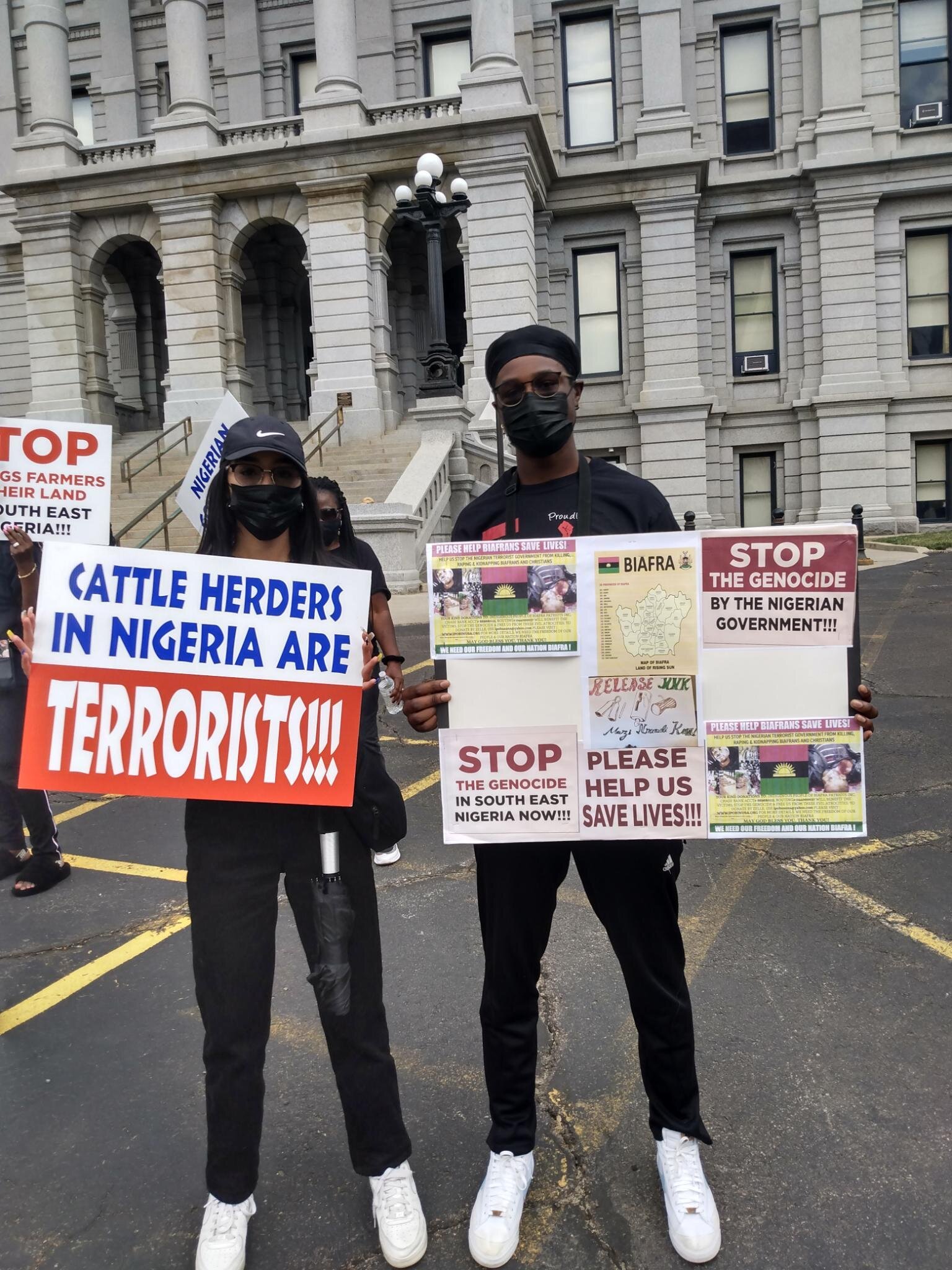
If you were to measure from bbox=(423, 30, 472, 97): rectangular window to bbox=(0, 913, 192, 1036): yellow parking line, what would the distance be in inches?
1020

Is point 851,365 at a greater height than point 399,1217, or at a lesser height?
greater

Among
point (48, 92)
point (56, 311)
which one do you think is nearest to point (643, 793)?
point (56, 311)

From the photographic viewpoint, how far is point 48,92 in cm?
2325

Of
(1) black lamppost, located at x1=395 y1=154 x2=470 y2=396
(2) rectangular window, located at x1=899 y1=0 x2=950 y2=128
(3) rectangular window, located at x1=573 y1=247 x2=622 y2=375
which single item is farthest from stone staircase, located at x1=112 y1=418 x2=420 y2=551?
(2) rectangular window, located at x1=899 y1=0 x2=950 y2=128

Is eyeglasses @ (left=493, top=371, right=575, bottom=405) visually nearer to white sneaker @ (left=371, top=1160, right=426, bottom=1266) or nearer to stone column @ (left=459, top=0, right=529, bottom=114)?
white sneaker @ (left=371, top=1160, right=426, bottom=1266)

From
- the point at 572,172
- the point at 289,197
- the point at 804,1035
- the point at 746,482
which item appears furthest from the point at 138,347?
the point at 804,1035

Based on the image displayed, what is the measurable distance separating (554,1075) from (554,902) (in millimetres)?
917

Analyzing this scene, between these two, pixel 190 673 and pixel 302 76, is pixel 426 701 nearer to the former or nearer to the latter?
pixel 190 673

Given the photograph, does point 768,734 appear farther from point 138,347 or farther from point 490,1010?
Answer: point 138,347

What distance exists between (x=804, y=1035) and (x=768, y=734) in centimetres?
144

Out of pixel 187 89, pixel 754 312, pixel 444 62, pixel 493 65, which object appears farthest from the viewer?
pixel 444 62

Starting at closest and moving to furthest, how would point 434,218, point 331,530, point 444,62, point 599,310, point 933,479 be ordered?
point 331,530, point 434,218, point 933,479, point 599,310, point 444,62

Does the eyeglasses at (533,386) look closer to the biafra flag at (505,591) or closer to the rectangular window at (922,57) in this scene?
the biafra flag at (505,591)

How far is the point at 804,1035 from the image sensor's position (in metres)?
3.12
